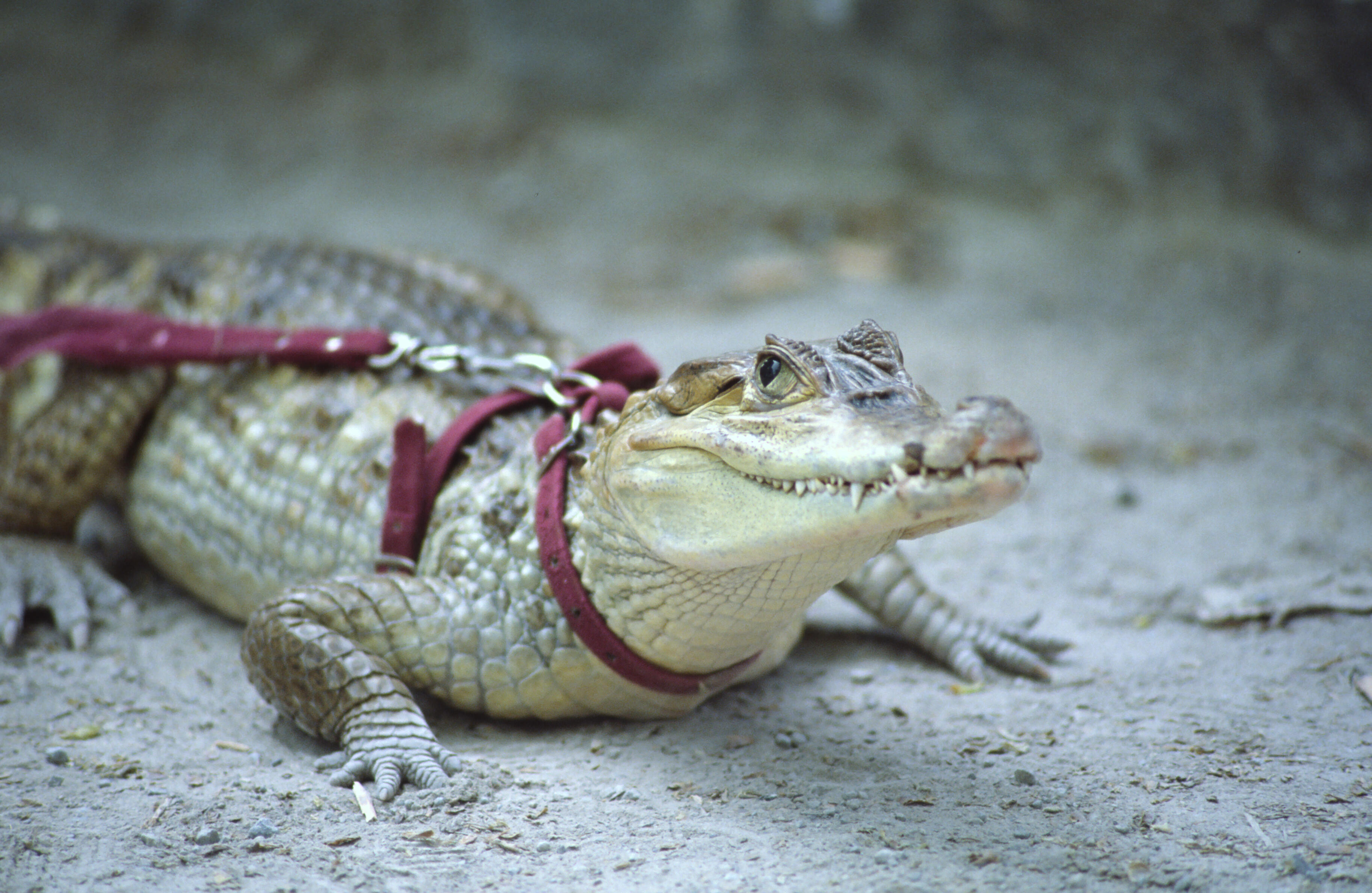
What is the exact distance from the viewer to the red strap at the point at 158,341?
3279mm

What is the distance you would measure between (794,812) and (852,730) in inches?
19.7

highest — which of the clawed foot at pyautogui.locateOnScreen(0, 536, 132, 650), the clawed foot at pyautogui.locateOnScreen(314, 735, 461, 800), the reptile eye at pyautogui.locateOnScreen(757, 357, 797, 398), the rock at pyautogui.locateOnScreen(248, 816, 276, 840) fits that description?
the reptile eye at pyautogui.locateOnScreen(757, 357, 797, 398)

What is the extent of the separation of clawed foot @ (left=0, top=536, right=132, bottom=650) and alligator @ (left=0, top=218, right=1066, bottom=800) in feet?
0.04

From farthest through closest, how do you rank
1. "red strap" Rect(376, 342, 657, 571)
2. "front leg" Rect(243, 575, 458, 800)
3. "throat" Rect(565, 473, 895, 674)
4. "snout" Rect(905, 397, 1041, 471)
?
"red strap" Rect(376, 342, 657, 571) → "front leg" Rect(243, 575, 458, 800) → "throat" Rect(565, 473, 895, 674) → "snout" Rect(905, 397, 1041, 471)

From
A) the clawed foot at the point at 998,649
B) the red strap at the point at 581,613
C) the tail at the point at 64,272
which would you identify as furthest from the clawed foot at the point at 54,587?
the clawed foot at the point at 998,649

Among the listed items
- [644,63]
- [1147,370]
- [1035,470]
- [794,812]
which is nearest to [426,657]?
[794,812]

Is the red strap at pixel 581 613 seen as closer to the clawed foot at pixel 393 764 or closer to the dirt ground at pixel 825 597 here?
the dirt ground at pixel 825 597

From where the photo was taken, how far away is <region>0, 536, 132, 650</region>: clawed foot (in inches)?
130

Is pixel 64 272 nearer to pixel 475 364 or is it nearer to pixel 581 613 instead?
pixel 475 364

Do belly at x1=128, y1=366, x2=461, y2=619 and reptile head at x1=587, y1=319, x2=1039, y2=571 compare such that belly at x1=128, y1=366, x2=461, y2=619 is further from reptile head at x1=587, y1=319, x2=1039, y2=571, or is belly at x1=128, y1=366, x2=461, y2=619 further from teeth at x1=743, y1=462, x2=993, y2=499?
teeth at x1=743, y1=462, x2=993, y2=499

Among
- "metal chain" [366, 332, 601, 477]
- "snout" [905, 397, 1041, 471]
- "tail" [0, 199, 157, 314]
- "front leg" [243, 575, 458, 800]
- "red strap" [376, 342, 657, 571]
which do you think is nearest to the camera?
"snout" [905, 397, 1041, 471]

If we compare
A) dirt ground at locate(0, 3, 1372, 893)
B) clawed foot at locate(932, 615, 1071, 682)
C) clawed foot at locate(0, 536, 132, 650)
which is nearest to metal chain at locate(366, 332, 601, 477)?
dirt ground at locate(0, 3, 1372, 893)

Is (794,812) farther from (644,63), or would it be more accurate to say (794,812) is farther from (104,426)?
(644,63)

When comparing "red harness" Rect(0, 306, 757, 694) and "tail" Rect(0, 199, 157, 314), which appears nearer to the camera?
"red harness" Rect(0, 306, 757, 694)
